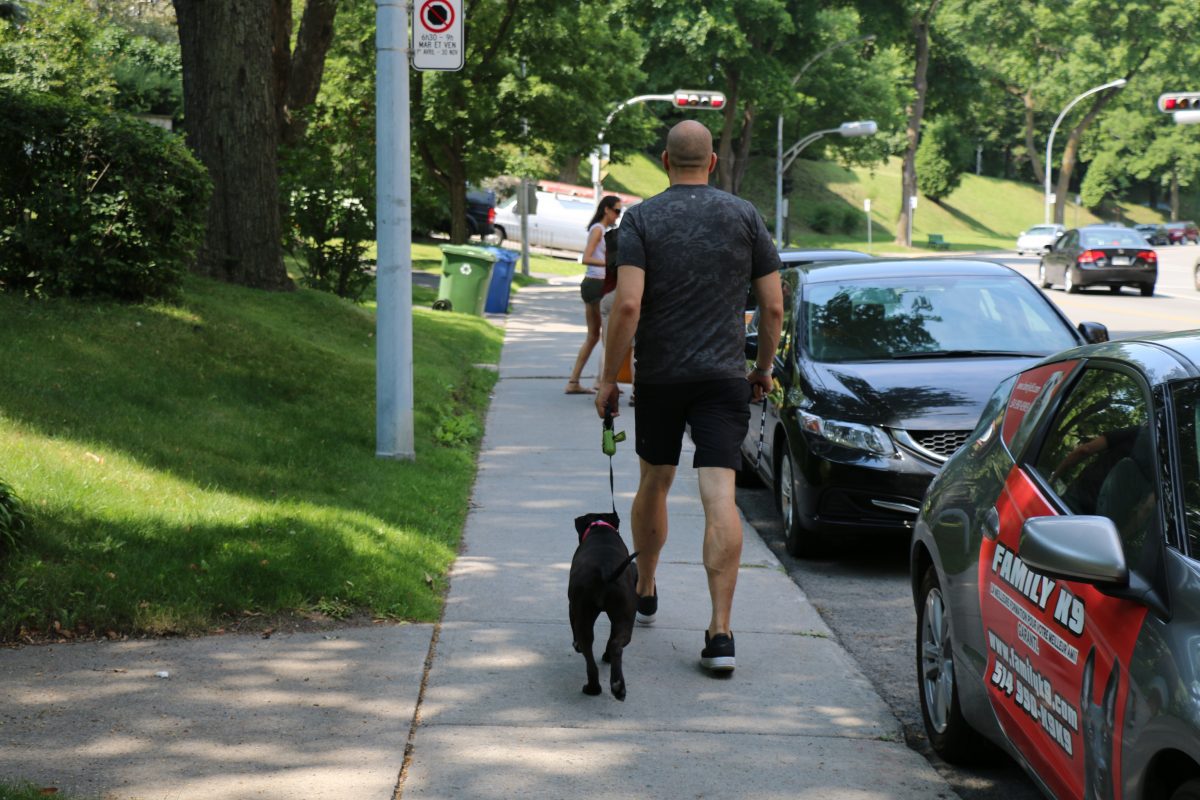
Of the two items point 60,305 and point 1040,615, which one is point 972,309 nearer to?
point 1040,615

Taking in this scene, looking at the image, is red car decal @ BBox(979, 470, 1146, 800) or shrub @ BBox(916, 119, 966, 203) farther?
shrub @ BBox(916, 119, 966, 203)

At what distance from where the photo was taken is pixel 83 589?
570 centimetres

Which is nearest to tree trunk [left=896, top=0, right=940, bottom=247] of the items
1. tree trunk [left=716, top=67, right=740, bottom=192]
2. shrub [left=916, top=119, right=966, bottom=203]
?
tree trunk [left=716, top=67, right=740, bottom=192]

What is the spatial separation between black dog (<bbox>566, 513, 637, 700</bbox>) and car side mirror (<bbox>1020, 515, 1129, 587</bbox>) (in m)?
2.07

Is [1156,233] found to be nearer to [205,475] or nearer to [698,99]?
[698,99]

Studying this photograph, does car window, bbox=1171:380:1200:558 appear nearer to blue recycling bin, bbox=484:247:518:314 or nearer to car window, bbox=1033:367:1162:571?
car window, bbox=1033:367:1162:571

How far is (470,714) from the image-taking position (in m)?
4.96

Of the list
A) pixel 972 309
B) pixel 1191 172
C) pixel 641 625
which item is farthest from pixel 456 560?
pixel 1191 172

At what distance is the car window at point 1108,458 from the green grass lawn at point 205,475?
3016 mm

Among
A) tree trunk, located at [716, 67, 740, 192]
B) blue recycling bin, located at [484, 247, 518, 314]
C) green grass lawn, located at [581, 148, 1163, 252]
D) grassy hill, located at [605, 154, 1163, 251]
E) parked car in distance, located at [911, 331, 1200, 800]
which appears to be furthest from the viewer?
grassy hill, located at [605, 154, 1163, 251]

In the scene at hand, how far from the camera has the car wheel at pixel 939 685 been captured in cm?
454

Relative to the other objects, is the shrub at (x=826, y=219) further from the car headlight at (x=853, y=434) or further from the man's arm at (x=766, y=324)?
the man's arm at (x=766, y=324)

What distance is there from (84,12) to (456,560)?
25385 millimetres

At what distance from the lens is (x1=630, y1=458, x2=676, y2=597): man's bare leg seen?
→ 18.8ft
